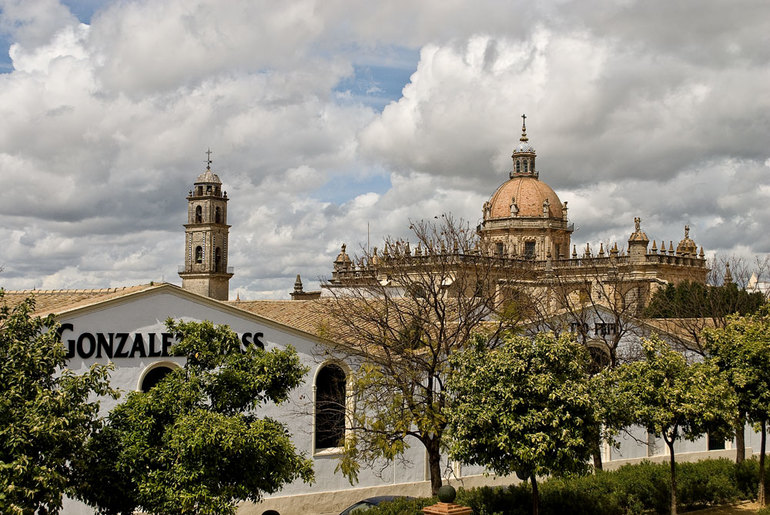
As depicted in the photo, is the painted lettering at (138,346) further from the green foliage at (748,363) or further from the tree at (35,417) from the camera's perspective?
the green foliage at (748,363)

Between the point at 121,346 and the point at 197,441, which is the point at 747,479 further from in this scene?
the point at 121,346

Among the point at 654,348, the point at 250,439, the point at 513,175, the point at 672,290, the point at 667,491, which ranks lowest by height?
the point at 667,491

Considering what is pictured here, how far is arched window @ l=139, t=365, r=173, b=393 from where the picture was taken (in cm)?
2159

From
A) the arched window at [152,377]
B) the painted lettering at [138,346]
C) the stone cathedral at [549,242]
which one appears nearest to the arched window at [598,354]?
the arched window at [152,377]

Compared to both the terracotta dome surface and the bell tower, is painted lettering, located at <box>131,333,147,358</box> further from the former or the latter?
the bell tower

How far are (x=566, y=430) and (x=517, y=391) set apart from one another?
1.26 m

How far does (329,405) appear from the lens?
2498 cm

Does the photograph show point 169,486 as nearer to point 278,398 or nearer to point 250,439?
point 250,439

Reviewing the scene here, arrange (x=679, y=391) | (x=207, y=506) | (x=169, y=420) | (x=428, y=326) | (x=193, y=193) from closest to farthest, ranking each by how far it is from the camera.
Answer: (x=207, y=506) < (x=169, y=420) < (x=679, y=391) < (x=428, y=326) < (x=193, y=193)

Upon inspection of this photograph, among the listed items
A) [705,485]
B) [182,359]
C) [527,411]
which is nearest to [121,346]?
[182,359]

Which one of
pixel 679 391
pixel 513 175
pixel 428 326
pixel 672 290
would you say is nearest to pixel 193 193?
pixel 513 175

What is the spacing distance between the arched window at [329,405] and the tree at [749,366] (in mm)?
10522

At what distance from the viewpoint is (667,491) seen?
861 inches

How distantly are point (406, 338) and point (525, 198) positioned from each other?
214ft
